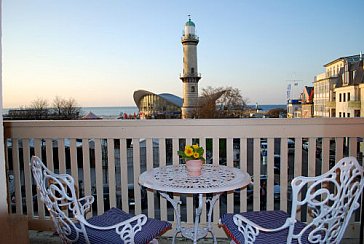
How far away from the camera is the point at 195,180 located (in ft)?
5.33

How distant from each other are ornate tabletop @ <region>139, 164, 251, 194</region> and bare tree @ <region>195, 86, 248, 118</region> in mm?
8895

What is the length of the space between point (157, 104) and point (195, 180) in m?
10.1

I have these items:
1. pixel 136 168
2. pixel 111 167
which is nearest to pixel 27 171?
pixel 111 167

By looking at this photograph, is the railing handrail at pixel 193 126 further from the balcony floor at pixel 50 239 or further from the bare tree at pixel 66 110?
the bare tree at pixel 66 110

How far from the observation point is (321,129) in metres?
2.07

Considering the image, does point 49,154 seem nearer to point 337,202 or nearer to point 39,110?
point 337,202

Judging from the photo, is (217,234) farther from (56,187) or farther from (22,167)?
(22,167)

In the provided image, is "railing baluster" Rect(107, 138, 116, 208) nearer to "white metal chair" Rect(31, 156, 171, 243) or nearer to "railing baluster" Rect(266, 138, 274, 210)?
"white metal chair" Rect(31, 156, 171, 243)

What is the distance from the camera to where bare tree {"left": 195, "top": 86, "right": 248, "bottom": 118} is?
11.1 meters

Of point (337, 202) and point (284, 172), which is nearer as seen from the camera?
point (337, 202)

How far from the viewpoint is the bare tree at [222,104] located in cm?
1111

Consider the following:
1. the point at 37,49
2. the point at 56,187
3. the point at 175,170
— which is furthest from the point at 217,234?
the point at 37,49

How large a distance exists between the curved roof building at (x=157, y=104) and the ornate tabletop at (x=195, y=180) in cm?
758

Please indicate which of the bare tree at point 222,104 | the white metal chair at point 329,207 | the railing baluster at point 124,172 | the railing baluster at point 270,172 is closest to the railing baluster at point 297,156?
the railing baluster at point 270,172
